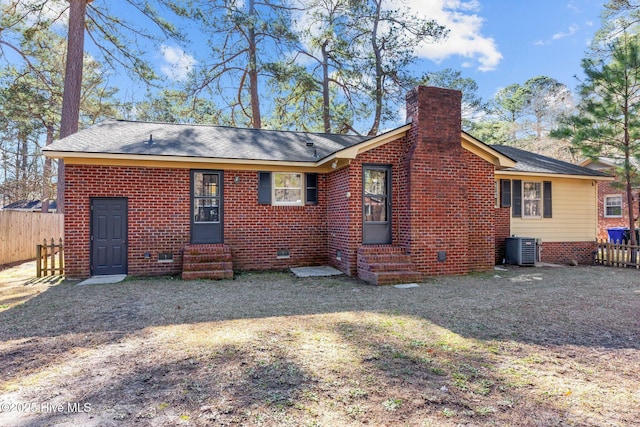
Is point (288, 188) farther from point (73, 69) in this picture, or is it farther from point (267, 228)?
point (73, 69)

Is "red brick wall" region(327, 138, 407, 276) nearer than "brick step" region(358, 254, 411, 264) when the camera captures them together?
No

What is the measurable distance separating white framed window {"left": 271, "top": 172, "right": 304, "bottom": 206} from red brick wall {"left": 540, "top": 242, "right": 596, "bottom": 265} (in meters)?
8.59

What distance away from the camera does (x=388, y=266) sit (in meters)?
8.24

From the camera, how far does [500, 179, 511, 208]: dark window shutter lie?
11359 mm

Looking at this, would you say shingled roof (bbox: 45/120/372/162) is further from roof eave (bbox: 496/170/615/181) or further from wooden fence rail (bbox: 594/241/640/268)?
wooden fence rail (bbox: 594/241/640/268)

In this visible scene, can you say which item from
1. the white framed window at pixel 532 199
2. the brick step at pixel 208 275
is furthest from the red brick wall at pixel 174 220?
the white framed window at pixel 532 199

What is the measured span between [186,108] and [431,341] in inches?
737

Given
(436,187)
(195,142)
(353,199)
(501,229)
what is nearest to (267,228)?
(353,199)

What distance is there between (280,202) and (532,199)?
28.2ft

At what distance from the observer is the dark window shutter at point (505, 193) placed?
11.4 m

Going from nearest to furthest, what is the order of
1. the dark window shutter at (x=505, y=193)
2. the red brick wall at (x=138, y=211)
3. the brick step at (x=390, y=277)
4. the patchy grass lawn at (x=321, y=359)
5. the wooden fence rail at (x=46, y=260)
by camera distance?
the patchy grass lawn at (x=321, y=359)
the brick step at (x=390, y=277)
the red brick wall at (x=138, y=211)
the wooden fence rail at (x=46, y=260)
the dark window shutter at (x=505, y=193)

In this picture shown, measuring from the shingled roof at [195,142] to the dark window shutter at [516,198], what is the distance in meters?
5.41

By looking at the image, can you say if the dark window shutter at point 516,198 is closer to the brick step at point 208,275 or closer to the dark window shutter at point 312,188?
the dark window shutter at point 312,188

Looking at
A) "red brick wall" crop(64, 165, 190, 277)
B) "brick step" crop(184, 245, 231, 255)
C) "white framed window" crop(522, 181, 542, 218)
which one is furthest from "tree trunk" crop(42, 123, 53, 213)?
"white framed window" crop(522, 181, 542, 218)
